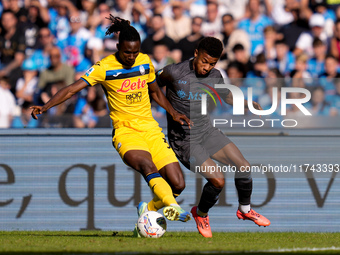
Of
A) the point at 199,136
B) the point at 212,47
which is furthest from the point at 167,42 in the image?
the point at 212,47

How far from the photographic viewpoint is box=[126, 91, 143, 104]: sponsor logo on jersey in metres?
8.30

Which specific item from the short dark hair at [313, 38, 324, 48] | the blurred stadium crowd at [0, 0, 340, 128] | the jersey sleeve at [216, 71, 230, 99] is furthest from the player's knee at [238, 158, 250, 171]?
the short dark hair at [313, 38, 324, 48]

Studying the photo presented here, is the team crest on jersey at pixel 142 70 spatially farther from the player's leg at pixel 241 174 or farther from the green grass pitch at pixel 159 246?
the green grass pitch at pixel 159 246

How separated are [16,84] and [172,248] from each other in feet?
24.5

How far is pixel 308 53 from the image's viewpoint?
44.3ft

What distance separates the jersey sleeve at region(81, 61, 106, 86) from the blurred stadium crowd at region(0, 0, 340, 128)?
10.4 ft

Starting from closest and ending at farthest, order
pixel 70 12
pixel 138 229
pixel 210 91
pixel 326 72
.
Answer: pixel 138 229
pixel 210 91
pixel 326 72
pixel 70 12

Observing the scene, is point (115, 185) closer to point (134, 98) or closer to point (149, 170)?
point (134, 98)

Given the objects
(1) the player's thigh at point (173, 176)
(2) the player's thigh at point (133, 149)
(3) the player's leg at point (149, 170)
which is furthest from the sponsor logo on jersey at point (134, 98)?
(1) the player's thigh at point (173, 176)

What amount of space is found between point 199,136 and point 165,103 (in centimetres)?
65

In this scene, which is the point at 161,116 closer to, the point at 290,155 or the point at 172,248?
the point at 290,155

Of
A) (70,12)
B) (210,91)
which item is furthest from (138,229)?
(70,12)

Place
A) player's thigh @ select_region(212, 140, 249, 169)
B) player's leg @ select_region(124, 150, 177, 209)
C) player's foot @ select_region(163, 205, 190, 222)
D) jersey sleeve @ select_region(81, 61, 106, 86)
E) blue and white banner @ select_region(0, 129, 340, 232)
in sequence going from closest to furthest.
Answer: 1. player's foot @ select_region(163, 205, 190, 222)
2. player's leg @ select_region(124, 150, 177, 209)
3. jersey sleeve @ select_region(81, 61, 106, 86)
4. player's thigh @ select_region(212, 140, 249, 169)
5. blue and white banner @ select_region(0, 129, 340, 232)

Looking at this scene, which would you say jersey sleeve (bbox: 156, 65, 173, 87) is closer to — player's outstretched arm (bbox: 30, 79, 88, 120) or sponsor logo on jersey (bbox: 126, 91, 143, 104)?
sponsor logo on jersey (bbox: 126, 91, 143, 104)
